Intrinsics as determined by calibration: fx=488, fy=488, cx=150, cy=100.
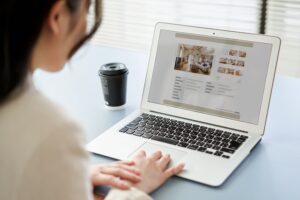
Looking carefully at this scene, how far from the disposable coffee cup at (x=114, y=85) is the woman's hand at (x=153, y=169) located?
311 millimetres

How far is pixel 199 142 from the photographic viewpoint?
3.96 ft

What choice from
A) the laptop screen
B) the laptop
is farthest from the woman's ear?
the laptop screen

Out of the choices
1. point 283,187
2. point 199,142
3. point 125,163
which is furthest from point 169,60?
point 283,187

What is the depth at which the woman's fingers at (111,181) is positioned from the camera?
102 centimetres

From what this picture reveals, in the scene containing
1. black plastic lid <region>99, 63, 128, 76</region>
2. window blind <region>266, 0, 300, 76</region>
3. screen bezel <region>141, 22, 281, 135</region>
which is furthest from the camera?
window blind <region>266, 0, 300, 76</region>

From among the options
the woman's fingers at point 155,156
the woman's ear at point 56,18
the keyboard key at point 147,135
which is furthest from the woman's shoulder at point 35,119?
the keyboard key at point 147,135

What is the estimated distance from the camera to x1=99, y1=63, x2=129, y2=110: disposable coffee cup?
4.62ft

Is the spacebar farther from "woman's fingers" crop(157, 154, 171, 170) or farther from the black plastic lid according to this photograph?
the black plastic lid

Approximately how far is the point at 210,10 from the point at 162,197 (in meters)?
1.94

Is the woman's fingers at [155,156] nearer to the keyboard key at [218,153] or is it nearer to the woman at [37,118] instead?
the keyboard key at [218,153]

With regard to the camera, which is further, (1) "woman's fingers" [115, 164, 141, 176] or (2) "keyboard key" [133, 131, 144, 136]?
(2) "keyboard key" [133, 131, 144, 136]

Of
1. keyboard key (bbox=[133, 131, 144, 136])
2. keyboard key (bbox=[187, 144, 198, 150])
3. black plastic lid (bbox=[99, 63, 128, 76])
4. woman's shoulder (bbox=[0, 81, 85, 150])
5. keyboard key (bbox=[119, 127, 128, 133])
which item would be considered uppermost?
woman's shoulder (bbox=[0, 81, 85, 150])

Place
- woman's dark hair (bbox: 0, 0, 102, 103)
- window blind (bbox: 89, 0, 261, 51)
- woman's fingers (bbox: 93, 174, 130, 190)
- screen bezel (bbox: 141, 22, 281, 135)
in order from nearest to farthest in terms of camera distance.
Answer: woman's dark hair (bbox: 0, 0, 102, 103) < woman's fingers (bbox: 93, 174, 130, 190) < screen bezel (bbox: 141, 22, 281, 135) < window blind (bbox: 89, 0, 261, 51)

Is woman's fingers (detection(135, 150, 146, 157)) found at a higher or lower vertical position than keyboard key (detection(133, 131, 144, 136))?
higher
